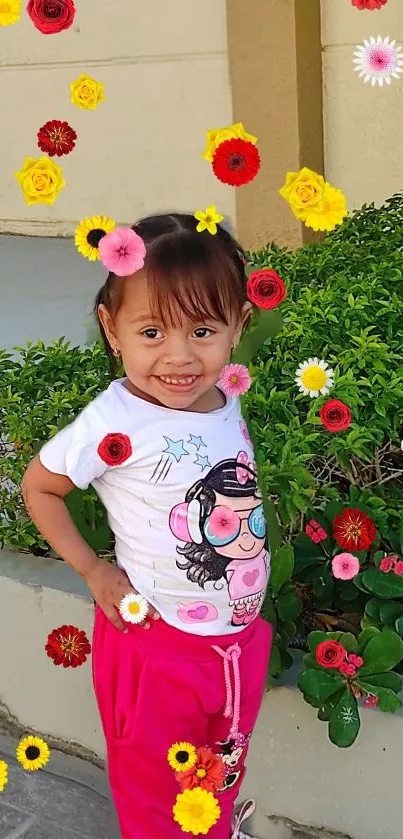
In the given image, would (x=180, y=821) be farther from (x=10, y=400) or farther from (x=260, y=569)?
(x=10, y=400)

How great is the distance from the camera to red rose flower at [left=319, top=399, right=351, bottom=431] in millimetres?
1990

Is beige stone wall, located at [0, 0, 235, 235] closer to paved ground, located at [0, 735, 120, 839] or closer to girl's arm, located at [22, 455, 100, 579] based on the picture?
paved ground, located at [0, 735, 120, 839]

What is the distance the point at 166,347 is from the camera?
1690mm

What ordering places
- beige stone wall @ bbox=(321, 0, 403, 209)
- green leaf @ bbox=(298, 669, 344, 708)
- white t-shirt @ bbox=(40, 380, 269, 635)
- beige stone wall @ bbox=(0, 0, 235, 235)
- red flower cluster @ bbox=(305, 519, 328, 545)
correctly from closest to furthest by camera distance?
1. white t-shirt @ bbox=(40, 380, 269, 635)
2. green leaf @ bbox=(298, 669, 344, 708)
3. red flower cluster @ bbox=(305, 519, 328, 545)
4. beige stone wall @ bbox=(321, 0, 403, 209)
5. beige stone wall @ bbox=(0, 0, 235, 235)

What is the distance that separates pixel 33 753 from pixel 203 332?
45.8 inches

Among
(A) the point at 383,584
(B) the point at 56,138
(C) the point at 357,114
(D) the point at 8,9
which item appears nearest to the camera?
(D) the point at 8,9

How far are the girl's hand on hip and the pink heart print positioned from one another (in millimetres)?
180

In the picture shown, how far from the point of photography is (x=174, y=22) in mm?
6043

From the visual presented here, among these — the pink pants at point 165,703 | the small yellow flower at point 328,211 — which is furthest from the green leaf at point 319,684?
the small yellow flower at point 328,211

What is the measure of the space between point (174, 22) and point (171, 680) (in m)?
5.05

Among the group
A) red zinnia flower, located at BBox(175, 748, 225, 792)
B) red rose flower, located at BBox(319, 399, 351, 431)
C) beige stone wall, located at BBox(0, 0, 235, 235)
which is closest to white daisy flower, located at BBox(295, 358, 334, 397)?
red rose flower, located at BBox(319, 399, 351, 431)

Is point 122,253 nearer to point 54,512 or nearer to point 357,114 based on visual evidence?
point 54,512

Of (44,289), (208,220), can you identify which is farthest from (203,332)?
(44,289)

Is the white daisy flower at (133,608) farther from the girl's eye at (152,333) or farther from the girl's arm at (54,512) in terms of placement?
the girl's eye at (152,333)
